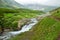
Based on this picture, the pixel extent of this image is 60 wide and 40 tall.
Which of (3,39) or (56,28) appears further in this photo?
(3,39)

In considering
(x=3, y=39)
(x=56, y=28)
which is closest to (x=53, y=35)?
(x=56, y=28)

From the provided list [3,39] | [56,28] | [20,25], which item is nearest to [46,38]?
[56,28]

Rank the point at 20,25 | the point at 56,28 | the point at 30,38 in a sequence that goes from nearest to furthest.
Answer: the point at 56,28 → the point at 30,38 → the point at 20,25

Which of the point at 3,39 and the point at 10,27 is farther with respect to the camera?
the point at 10,27

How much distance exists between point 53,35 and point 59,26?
592cm

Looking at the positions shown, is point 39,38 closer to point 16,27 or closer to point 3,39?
point 3,39

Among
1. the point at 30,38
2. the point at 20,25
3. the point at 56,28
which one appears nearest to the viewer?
the point at 56,28

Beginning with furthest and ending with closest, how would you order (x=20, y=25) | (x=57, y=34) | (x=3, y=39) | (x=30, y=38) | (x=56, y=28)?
(x=20, y=25), (x=3, y=39), (x=30, y=38), (x=56, y=28), (x=57, y=34)

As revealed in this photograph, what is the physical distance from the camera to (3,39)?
76.8 m

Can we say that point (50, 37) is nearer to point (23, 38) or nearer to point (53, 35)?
point (53, 35)

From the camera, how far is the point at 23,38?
211 feet

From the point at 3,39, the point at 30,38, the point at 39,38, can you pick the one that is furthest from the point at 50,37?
the point at 3,39

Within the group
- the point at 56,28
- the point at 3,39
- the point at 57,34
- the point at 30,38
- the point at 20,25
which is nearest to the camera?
the point at 57,34

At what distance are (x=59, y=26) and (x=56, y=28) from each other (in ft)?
4.06
